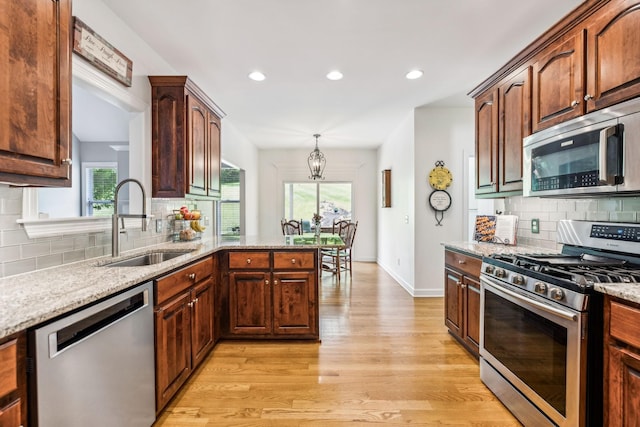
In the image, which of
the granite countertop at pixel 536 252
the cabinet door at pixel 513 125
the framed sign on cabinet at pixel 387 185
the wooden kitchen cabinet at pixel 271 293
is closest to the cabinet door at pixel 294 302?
the wooden kitchen cabinet at pixel 271 293

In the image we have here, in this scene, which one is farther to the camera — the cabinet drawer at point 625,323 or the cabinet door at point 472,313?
the cabinet door at point 472,313

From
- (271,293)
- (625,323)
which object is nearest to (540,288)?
(625,323)

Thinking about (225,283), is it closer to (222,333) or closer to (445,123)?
(222,333)

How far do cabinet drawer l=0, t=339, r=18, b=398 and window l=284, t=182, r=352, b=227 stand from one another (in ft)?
20.7

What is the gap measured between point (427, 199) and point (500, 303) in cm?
250

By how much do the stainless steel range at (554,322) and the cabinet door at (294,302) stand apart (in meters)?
1.36

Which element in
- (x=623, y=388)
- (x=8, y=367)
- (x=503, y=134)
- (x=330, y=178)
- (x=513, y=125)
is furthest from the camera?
(x=330, y=178)

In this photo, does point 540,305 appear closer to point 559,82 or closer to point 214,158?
point 559,82

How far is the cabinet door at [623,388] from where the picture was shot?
121cm

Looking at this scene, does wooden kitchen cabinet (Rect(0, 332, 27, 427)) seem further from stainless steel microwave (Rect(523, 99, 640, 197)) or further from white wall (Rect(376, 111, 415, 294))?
white wall (Rect(376, 111, 415, 294))

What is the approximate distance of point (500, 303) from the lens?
201 centimetres

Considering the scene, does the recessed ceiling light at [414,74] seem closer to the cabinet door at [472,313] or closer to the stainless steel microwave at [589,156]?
the stainless steel microwave at [589,156]

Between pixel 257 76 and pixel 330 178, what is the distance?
4.05 metres

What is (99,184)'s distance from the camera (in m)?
4.96
